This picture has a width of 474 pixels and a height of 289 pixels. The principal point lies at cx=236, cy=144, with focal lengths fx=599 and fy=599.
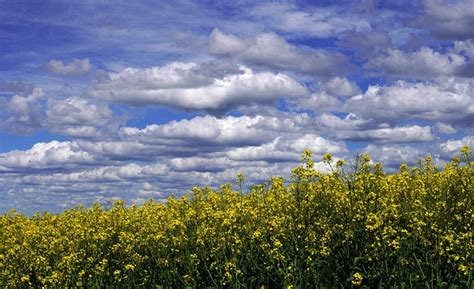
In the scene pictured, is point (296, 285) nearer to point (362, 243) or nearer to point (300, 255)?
point (300, 255)

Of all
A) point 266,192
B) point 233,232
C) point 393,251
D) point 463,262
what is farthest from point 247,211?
point 463,262

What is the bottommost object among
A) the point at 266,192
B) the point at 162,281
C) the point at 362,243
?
the point at 162,281

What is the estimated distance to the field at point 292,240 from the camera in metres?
9.42

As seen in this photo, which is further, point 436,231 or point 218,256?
point 218,256

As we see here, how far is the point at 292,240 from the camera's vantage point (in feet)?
34.8

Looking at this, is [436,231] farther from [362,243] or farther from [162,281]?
[162,281]

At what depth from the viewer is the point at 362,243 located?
971cm

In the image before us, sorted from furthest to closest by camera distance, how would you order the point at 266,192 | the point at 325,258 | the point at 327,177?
1. the point at 266,192
2. the point at 327,177
3. the point at 325,258

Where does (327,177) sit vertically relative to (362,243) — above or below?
above

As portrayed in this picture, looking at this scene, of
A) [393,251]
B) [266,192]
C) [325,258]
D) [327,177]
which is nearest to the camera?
[393,251]

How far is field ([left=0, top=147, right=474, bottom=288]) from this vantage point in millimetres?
9422

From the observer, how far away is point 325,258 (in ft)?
33.0

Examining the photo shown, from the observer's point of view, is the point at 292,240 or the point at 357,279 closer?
the point at 357,279

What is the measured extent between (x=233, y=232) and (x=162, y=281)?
172cm
